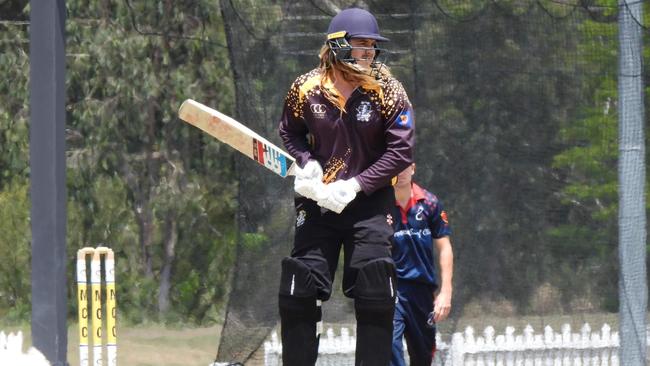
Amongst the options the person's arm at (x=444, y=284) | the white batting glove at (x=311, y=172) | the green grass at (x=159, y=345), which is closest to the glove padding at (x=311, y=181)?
the white batting glove at (x=311, y=172)

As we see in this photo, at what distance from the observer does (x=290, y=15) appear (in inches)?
287

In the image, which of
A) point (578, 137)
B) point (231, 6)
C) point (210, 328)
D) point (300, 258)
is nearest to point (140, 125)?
point (210, 328)

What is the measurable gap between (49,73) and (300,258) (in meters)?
2.06

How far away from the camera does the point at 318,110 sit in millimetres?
4820

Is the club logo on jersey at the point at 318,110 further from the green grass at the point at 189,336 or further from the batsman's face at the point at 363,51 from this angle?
→ the green grass at the point at 189,336

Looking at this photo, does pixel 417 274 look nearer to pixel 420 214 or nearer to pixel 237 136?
pixel 420 214

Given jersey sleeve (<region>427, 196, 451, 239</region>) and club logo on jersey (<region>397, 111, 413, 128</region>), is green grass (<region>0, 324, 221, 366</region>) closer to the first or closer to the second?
jersey sleeve (<region>427, 196, 451, 239</region>)

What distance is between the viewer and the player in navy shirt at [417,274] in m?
6.16

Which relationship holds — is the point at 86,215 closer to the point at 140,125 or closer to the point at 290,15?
the point at 140,125

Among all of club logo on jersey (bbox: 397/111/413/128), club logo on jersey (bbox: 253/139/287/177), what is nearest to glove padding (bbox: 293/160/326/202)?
club logo on jersey (bbox: 253/139/287/177)

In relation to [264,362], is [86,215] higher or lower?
higher

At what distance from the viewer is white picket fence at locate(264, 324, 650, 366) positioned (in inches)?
290

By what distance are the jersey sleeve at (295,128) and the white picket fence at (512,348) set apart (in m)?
2.87

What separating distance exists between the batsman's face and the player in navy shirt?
4.46 ft
